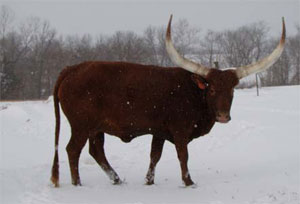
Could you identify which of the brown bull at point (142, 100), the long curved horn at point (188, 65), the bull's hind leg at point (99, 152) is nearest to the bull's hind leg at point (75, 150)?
the brown bull at point (142, 100)

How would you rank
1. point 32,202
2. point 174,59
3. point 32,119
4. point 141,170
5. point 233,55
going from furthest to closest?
point 233,55 < point 32,119 < point 141,170 < point 174,59 < point 32,202

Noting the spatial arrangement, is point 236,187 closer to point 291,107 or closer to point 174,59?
point 174,59

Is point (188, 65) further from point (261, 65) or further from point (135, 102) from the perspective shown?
point (261, 65)

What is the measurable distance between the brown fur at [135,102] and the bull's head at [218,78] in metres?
0.02

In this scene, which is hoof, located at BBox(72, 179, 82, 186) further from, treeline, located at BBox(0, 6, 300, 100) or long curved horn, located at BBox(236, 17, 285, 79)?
treeline, located at BBox(0, 6, 300, 100)

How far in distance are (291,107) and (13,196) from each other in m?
15.7

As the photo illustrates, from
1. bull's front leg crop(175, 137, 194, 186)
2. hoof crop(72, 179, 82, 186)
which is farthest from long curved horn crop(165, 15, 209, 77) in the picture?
hoof crop(72, 179, 82, 186)

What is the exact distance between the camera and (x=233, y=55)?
206 ft

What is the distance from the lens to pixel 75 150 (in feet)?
21.8

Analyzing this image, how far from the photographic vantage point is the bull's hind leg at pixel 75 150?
6582mm

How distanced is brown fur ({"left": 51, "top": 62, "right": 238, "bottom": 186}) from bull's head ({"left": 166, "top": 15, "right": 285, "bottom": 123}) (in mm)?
17

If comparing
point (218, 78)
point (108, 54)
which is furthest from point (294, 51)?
point (218, 78)

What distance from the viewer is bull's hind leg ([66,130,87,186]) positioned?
21.6 feet

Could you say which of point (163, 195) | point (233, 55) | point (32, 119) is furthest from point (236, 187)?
point (233, 55)
